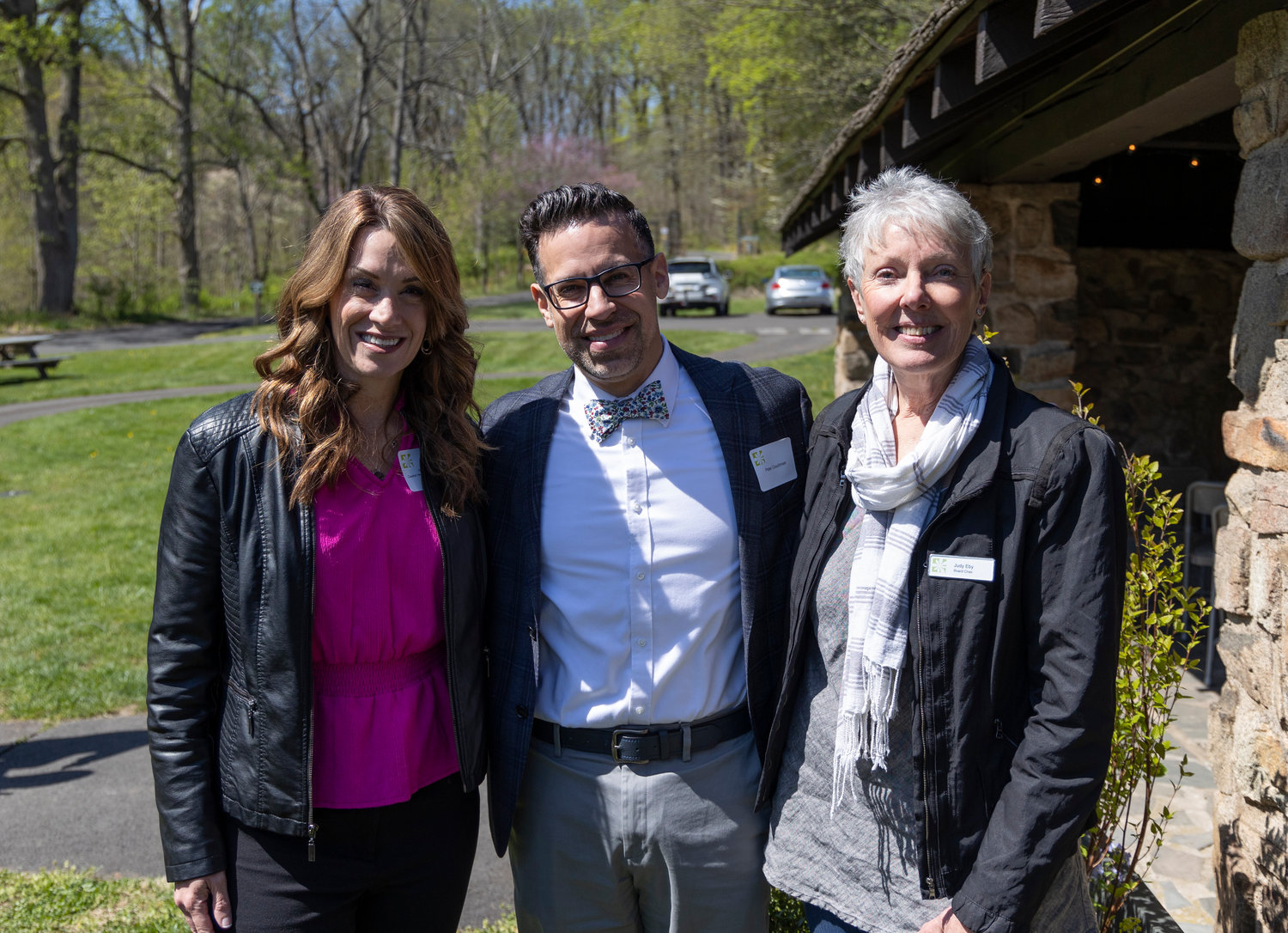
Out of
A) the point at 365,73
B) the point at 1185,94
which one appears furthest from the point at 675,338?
the point at 1185,94

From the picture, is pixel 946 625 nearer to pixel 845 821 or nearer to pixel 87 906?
pixel 845 821

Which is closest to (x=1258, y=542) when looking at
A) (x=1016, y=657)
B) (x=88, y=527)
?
(x=1016, y=657)

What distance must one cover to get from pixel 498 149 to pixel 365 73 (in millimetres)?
11802

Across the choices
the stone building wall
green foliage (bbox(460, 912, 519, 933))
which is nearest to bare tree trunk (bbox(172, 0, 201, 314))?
the stone building wall

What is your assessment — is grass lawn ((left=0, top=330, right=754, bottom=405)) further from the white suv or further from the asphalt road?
the asphalt road

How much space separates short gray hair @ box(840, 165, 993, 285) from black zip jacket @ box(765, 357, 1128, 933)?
0.26 m

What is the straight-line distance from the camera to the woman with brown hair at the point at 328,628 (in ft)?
6.36

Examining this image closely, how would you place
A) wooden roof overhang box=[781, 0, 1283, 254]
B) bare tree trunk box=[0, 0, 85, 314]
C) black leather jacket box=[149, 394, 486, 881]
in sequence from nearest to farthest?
black leather jacket box=[149, 394, 486, 881]
wooden roof overhang box=[781, 0, 1283, 254]
bare tree trunk box=[0, 0, 85, 314]

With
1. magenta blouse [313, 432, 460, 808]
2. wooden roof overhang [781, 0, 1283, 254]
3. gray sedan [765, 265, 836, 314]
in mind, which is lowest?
magenta blouse [313, 432, 460, 808]

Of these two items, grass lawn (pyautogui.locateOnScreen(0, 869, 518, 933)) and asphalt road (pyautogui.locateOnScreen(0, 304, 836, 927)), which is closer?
grass lawn (pyautogui.locateOnScreen(0, 869, 518, 933))

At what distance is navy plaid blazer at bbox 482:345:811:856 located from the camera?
216cm

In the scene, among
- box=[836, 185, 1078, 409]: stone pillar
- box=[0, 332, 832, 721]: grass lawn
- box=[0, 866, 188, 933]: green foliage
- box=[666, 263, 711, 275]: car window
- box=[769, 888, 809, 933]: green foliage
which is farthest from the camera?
box=[666, 263, 711, 275]: car window

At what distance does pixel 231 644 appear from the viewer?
198 centimetres

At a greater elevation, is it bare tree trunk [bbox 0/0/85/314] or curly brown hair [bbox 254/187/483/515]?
bare tree trunk [bbox 0/0/85/314]
